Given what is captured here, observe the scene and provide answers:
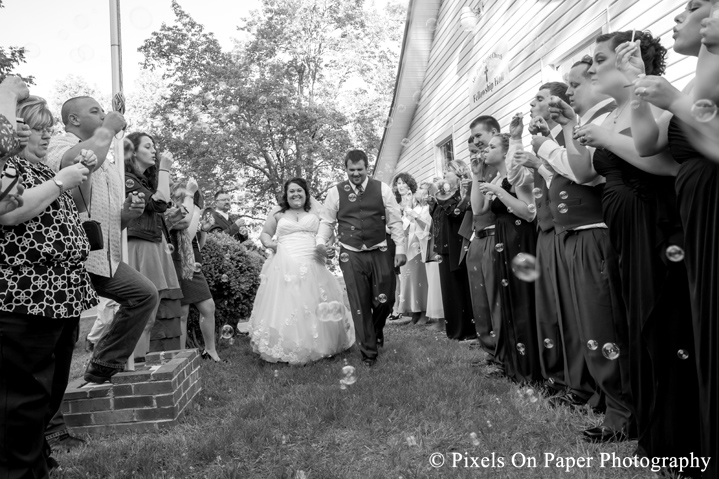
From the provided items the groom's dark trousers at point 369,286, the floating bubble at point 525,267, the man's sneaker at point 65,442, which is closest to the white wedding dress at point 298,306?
the groom's dark trousers at point 369,286

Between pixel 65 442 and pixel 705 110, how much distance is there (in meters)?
3.90

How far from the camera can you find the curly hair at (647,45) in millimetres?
2754

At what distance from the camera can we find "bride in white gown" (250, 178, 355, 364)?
5.86 meters

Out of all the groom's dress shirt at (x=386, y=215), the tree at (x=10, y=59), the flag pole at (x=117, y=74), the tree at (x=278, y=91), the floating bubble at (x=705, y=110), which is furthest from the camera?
the tree at (x=278, y=91)

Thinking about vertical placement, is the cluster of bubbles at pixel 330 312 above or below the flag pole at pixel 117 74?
below

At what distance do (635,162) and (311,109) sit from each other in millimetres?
20514

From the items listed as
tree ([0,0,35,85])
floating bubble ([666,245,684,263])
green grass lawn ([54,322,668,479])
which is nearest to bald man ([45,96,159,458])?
green grass lawn ([54,322,668,479])

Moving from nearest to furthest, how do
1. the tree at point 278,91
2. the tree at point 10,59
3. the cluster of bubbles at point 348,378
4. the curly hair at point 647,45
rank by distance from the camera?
the curly hair at point 647,45, the cluster of bubbles at point 348,378, the tree at point 10,59, the tree at point 278,91

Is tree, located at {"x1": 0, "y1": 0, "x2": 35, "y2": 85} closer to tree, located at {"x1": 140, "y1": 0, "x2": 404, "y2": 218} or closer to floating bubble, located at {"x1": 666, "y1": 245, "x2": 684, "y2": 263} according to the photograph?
tree, located at {"x1": 140, "y1": 0, "x2": 404, "y2": 218}

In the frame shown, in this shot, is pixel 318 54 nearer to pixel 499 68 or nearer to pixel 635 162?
pixel 499 68

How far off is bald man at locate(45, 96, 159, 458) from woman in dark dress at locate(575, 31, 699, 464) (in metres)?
2.89

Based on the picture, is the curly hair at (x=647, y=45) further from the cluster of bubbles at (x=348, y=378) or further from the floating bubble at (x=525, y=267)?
the cluster of bubbles at (x=348, y=378)

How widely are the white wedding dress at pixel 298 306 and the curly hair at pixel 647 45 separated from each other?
3934 millimetres

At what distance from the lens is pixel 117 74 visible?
4.20m
